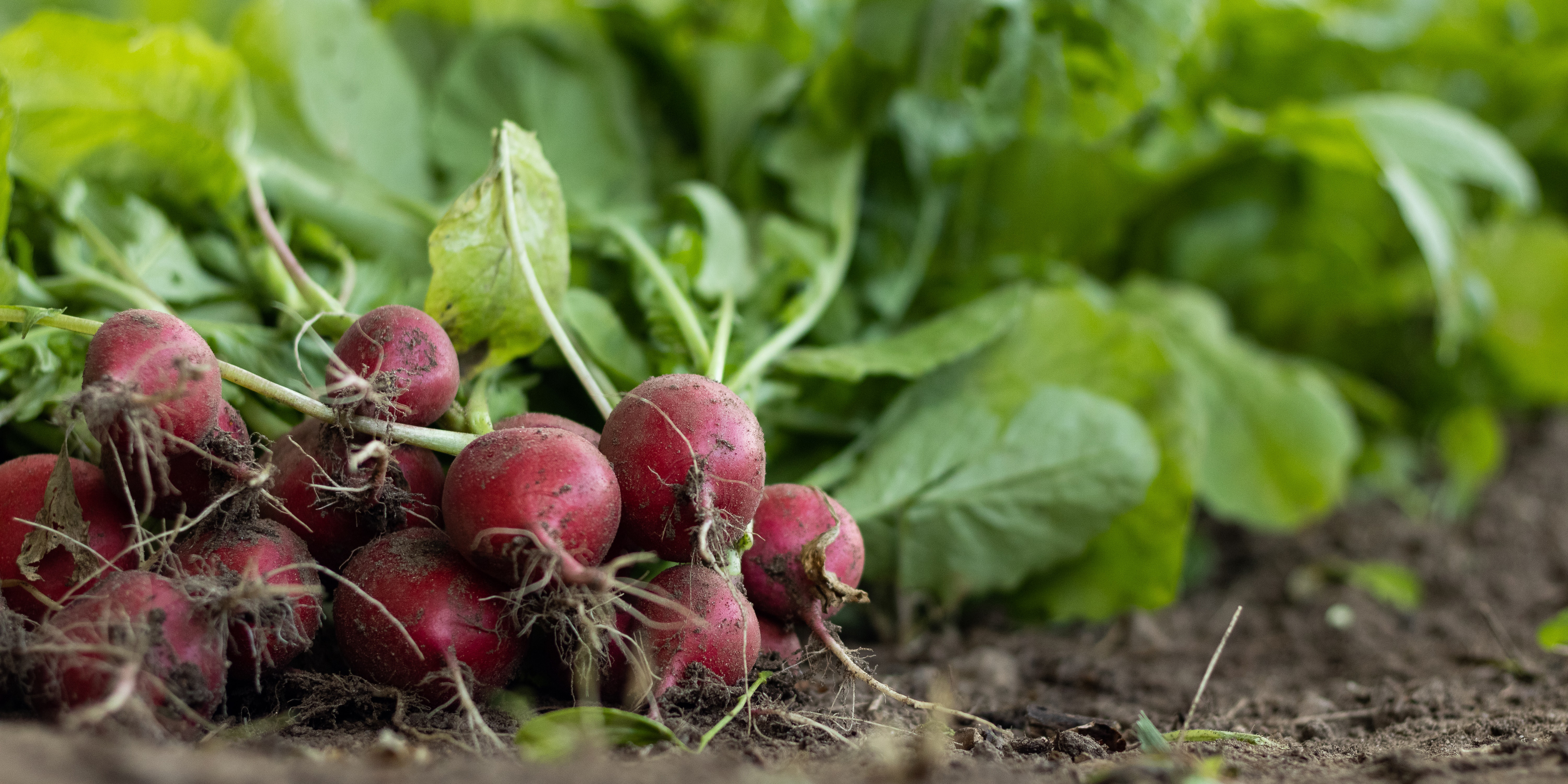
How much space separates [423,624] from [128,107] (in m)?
1.22

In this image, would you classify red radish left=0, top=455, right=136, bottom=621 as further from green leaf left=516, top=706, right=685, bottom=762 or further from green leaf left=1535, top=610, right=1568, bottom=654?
green leaf left=1535, top=610, right=1568, bottom=654

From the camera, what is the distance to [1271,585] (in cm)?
233

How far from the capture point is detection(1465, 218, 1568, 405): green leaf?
9.48 ft

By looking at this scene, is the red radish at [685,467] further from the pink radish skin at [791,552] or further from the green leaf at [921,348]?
the green leaf at [921,348]

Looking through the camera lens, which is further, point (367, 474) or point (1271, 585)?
point (1271, 585)

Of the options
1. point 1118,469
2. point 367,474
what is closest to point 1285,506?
point 1118,469

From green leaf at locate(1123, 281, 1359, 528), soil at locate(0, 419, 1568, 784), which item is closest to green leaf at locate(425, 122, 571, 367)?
soil at locate(0, 419, 1568, 784)

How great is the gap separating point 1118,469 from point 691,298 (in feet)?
2.67

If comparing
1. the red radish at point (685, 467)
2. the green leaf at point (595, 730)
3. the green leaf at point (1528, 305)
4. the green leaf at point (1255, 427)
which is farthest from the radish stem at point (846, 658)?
the green leaf at point (1528, 305)

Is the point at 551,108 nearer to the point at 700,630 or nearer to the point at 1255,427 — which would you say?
the point at 700,630

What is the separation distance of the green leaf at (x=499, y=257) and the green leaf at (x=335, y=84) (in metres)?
0.77

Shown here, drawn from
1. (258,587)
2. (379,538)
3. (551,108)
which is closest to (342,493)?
(379,538)

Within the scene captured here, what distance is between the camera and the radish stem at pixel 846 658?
1.18 metres

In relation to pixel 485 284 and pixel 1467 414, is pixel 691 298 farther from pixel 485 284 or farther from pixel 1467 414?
pixel 1467 414
